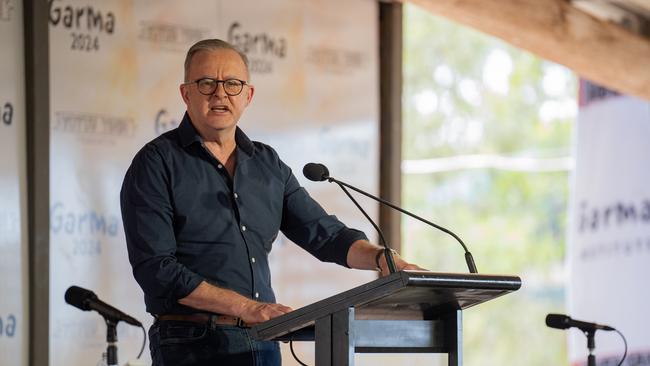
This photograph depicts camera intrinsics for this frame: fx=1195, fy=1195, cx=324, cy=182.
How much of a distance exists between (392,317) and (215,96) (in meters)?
0.80

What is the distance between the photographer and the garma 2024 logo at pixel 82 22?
5086 millimetres

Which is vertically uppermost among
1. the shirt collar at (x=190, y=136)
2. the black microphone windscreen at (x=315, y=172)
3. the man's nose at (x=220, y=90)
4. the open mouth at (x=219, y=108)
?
the man's nose at (x=220, y=90)

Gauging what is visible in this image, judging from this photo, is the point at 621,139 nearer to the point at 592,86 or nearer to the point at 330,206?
the point at 592,86

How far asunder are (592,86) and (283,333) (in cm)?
488

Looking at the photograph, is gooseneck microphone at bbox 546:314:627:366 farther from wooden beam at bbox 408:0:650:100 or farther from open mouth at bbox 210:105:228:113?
wooden beam at bbox 408:0:650:100

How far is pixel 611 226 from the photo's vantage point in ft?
23.5

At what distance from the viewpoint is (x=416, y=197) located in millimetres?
16766

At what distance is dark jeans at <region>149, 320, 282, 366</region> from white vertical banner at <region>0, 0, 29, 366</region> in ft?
5.71

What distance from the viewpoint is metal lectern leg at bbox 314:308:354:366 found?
288 centimetres

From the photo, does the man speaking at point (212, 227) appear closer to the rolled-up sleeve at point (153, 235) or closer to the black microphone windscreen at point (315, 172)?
the rolled-up sleeve at point (153, 235)

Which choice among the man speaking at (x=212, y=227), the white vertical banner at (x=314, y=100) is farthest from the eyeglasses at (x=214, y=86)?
the white vertical banner at (x=314, y=100)

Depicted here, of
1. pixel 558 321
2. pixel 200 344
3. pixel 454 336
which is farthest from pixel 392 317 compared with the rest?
pixel 558 321

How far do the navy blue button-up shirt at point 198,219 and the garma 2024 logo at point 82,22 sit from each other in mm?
1843

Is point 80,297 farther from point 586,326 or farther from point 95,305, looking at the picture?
point 586,326
